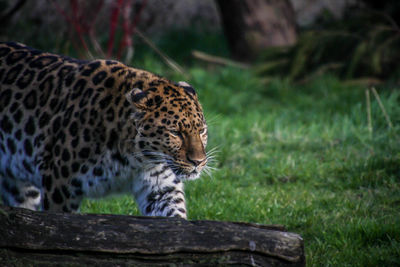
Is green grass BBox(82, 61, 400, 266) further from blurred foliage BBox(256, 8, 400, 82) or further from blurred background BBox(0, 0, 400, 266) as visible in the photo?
blurred foliage BBox(256, 8, 400, 82)

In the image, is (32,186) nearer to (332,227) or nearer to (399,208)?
(332,227)

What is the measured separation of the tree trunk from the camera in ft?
37.7

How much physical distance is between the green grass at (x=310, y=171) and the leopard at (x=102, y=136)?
0.90 metres

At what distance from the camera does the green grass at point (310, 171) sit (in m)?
4.99

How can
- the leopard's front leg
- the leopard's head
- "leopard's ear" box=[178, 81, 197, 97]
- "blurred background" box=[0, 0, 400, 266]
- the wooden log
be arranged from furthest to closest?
"blurred background" box=[0, 0, 400, 266] → "leopard's ear" box=[178, 81, 197, 97] → the leopard's front leg → the leopard's head → the wooden log

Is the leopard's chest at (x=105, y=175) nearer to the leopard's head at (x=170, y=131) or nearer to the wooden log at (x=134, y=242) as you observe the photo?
the leopard's head at (x=170, y=131)

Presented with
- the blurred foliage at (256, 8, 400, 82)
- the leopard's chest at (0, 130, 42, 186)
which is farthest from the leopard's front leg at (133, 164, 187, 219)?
the blurred foliage at (256, 8, 400, 82)

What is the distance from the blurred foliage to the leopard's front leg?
18.8 ft

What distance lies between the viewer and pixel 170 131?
4.71 m

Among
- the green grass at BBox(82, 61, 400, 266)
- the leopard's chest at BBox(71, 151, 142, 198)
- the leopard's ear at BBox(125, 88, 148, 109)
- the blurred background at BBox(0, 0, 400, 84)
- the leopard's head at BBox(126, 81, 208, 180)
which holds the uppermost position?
the blurred background at BBox(0, 0, 400, 84)

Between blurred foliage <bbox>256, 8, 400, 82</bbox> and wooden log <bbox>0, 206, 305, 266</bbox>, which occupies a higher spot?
blurred foliage <bbox>256, 8, 400, 82</bbox>

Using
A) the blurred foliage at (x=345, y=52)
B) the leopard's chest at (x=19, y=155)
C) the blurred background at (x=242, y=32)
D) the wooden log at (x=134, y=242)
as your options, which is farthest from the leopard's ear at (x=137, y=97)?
the blurred foliage at (x=345, y=52)

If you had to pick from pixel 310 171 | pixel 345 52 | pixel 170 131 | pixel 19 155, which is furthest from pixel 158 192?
pixel 345 52

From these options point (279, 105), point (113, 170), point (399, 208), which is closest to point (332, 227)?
point (399, 208)
